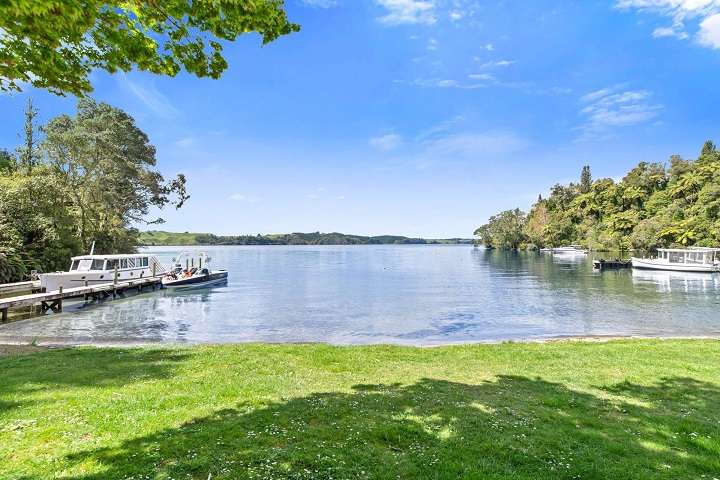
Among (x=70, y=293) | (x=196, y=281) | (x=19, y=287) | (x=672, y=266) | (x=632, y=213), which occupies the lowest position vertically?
(x=196, y=281)

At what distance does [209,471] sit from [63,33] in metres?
5.67

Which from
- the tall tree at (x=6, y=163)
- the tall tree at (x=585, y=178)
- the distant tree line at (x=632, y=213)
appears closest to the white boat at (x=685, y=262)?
the distant tree line at (x=632, y=213)

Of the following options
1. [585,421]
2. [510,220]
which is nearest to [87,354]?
[585,421]

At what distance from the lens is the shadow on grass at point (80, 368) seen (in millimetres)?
9281

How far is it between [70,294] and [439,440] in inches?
1336

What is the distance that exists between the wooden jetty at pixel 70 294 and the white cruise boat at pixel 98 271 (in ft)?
2.22

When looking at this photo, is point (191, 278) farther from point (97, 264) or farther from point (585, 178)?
point (585, 178)

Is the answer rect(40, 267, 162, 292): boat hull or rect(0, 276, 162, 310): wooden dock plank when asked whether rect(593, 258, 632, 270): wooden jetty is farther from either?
rect(40, 267, 162, 292): boat hull

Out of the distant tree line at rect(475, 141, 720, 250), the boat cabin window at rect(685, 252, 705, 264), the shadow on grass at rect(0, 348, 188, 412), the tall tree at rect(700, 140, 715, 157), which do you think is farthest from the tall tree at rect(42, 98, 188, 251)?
the tall tree at rect(700, 140, 715, 157)

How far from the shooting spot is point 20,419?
681cm

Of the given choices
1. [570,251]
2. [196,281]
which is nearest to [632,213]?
[570,251]

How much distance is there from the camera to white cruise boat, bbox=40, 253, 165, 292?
33.2 meters

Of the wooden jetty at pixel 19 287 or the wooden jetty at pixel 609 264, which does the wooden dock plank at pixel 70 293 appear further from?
the wooden jetty at pixel 609 264

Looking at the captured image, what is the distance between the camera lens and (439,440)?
6.14m
